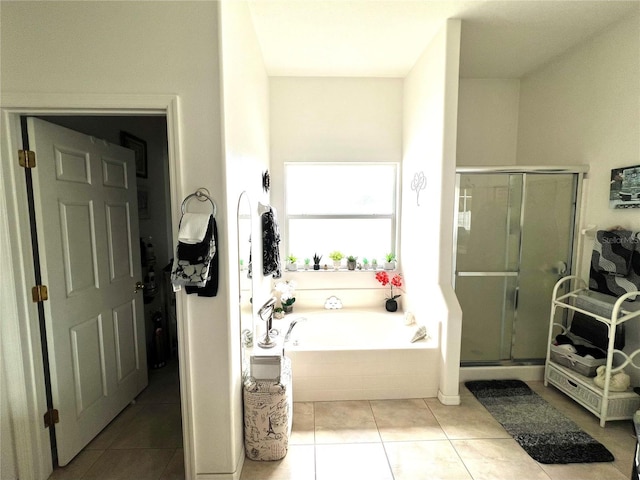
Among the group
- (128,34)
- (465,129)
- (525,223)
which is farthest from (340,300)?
(128,34)

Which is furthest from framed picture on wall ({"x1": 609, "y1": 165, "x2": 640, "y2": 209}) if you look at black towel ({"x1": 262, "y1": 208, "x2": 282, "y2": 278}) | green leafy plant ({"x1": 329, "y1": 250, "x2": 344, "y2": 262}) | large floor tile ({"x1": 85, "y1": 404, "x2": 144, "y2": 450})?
large floor tile ({"x1": 85, "y1": 404, "x2": 144, "y2": 450})

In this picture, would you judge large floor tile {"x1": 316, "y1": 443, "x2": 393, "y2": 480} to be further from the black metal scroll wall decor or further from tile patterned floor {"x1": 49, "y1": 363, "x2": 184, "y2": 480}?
the black metal scroll wall decor

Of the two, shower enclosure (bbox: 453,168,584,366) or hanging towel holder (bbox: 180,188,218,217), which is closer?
hanging towel holder (bbox: 180,188,218,217)

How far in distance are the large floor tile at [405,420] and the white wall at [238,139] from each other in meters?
0.96

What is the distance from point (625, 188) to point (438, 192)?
4.16 ft

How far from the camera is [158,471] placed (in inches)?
66.3

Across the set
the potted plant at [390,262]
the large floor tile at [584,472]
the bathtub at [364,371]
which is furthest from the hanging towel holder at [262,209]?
the large floor tile at [584,472]

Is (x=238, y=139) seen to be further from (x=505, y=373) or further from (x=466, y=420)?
(x=505, y=373)

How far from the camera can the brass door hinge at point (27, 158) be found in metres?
1.53

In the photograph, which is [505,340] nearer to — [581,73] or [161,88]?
[581,73]

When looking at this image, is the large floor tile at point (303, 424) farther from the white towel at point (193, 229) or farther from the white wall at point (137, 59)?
the white towel at point (193, 229)

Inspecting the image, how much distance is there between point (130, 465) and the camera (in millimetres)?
1721

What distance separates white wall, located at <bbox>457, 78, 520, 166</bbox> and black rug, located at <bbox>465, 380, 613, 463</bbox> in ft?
7.07

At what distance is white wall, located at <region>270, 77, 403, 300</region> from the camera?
3.07 m
